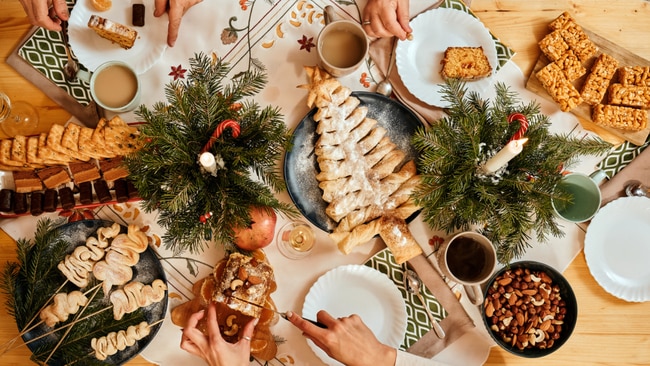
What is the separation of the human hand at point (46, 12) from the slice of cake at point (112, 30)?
10 cm

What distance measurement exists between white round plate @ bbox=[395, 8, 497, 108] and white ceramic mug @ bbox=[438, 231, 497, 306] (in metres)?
0.46

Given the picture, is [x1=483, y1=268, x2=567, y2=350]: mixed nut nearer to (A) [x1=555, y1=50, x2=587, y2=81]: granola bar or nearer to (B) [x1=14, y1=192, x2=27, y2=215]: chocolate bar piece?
(A) [x1=555, y1=50, x2=587, y2=81]: granola bar

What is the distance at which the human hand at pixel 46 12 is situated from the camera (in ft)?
4.81

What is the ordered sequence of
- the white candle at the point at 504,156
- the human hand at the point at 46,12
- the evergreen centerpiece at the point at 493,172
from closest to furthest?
1. the white candle at the point at 504,156
2. the evergreen centerpiece at the point at 493,172
3. the human hand at the point at 46,12

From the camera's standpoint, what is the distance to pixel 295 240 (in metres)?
1.55

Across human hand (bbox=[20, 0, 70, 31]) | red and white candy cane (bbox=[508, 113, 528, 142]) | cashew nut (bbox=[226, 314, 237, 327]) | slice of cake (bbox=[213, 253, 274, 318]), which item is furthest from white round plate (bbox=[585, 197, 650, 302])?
human hand (bbox=[20, 0, 70, 31])

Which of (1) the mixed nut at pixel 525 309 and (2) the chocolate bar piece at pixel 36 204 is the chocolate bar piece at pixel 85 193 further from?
(1) the mixed nut at pixel 525 309

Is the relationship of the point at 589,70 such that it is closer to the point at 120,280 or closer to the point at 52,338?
the point at 120,280

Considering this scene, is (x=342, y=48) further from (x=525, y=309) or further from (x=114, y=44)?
(x=525, y=309)

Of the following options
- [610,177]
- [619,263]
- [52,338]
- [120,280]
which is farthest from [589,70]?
[52,338]

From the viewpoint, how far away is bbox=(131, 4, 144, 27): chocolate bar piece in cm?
154

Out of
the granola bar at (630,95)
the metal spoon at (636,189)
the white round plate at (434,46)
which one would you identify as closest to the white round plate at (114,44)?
the white round plate at (434,46)

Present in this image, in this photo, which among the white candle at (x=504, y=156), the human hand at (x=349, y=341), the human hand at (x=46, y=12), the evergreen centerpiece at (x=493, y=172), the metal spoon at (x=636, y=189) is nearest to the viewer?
the white candle at (x=504, y=156)

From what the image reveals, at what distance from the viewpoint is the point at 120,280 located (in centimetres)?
149
